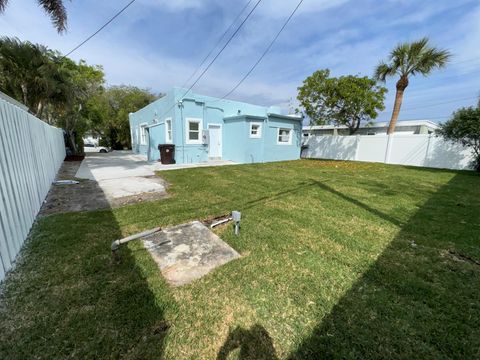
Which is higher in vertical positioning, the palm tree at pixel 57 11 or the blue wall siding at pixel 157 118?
the palm tree at pixel 57 11

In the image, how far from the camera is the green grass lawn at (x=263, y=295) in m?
1.59

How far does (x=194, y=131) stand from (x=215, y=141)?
169 centimetres

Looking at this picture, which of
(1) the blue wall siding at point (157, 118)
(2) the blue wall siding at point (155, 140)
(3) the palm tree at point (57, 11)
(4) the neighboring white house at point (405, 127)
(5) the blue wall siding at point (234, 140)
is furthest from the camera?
(4) the neighboring white house at point (405, 127)

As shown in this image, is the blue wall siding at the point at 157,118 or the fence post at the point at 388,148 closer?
the blue wall siding at the point at 157,118

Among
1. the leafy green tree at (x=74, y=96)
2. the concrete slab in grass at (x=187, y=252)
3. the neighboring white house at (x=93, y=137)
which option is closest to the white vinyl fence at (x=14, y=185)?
the concrete slab in grass at (x=187, y=252)

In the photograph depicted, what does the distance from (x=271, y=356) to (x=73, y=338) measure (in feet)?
4.86

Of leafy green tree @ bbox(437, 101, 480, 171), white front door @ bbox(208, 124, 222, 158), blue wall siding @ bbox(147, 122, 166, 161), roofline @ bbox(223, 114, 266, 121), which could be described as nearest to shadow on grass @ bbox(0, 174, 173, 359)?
roofline @ bbox(223, 114, 266, 121)

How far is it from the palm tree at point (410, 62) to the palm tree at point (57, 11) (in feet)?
49.8

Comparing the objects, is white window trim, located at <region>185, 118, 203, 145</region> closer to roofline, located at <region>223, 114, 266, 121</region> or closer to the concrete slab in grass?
roofline, located at <region>223, 114, 266, 121</region>

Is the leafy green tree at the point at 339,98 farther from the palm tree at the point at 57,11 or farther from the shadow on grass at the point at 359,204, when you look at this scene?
the palm tree at the point at 57,11

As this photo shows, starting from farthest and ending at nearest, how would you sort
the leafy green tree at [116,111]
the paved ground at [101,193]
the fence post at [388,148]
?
the leafy green tree at [116,111] → the fence post at [388,148] → the paved ground at [101,193]

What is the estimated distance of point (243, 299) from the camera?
204 cm

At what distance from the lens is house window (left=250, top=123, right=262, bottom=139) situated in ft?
40.0

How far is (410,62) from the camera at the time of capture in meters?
11.7
